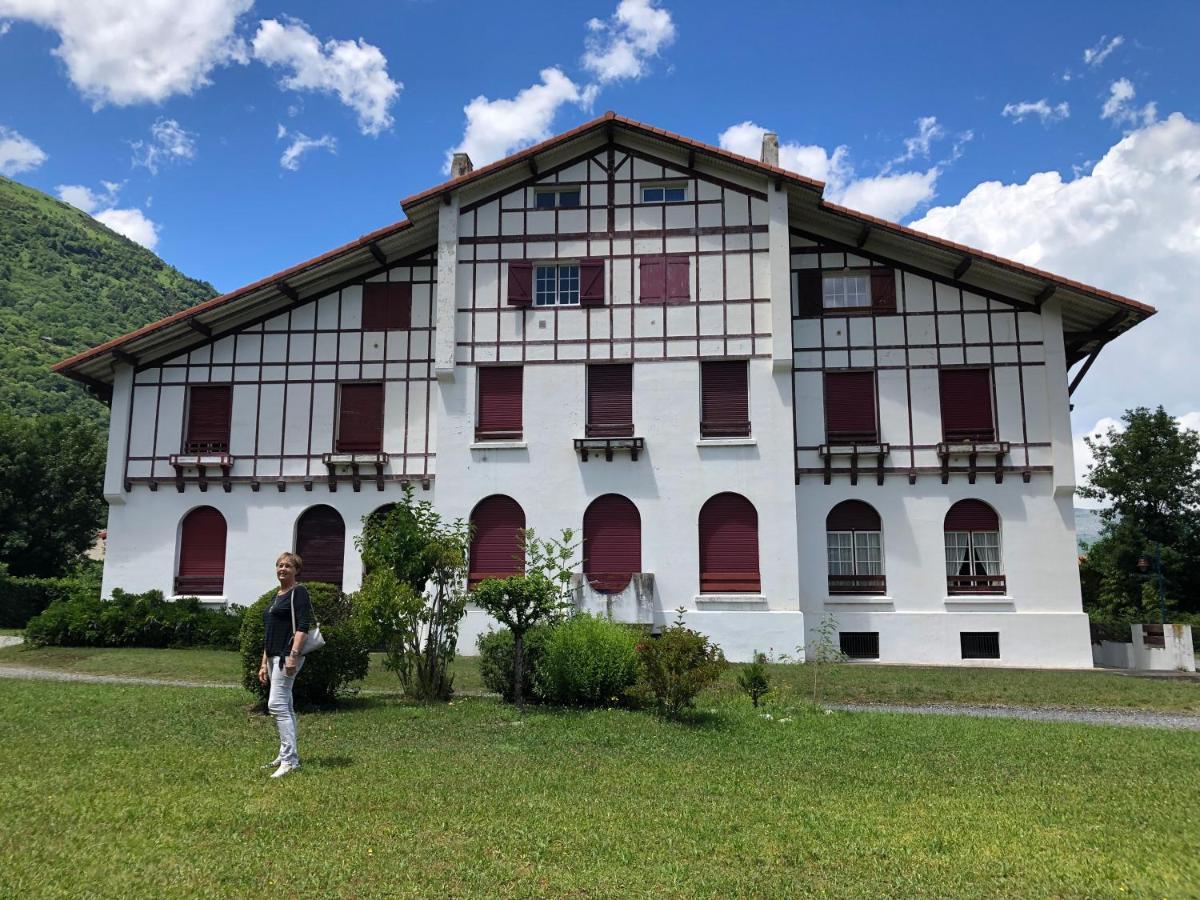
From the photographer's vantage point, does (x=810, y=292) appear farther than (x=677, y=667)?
A: Yes

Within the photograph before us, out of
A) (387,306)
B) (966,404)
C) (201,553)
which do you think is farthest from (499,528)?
(966,404)

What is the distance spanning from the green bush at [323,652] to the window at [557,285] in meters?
12.4

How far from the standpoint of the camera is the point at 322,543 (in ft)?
82.0

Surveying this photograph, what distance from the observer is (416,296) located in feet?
83.3

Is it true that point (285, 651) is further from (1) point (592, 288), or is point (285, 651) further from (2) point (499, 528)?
(1) point (592, 288)

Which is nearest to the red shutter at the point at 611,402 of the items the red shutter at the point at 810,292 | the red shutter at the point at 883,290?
the red shutter at the point at 810,292

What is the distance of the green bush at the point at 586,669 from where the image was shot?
12875mm

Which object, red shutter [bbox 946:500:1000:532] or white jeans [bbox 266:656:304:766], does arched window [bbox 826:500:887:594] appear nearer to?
red shutter [bbox 946:500:1000:532]

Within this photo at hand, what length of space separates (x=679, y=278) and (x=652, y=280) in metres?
0.72

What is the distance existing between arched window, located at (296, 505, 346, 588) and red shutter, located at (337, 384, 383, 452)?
78.4 inches

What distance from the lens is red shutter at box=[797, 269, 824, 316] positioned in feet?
80.0

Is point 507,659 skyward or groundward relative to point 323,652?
groundward

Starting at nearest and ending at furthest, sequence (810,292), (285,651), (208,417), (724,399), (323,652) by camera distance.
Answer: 1. (285,651)
2. (323,652)
3. (724,399)
4. (810,292)
5. (208,417)

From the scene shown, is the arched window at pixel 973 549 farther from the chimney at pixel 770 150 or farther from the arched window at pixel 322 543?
the arched window at pixel 322 543
